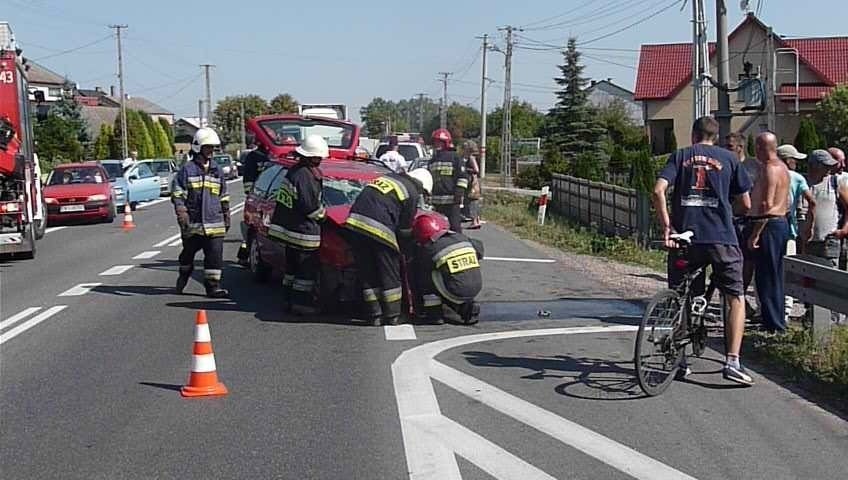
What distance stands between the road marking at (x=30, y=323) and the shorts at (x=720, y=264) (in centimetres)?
615

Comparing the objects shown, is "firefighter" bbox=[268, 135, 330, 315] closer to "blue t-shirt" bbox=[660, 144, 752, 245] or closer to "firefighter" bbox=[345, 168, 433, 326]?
"firefighter" bbox=[345, 168, 433, 326]

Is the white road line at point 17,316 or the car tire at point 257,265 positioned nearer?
the white road line at point 17,316

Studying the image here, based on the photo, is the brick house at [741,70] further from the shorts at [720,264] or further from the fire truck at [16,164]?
the shorts at [720,264]

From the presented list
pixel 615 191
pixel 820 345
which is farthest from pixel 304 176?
pixel 615 191

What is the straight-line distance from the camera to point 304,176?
11.2 meters

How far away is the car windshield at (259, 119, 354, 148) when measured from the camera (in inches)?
722

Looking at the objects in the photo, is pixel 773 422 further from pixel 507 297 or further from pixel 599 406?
pixel 507 297

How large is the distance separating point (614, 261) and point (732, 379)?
1046cm

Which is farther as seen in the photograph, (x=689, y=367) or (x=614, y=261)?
(x=614, y=261)

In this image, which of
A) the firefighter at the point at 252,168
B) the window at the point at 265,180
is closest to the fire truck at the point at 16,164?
the firefighter at the point at 252,168

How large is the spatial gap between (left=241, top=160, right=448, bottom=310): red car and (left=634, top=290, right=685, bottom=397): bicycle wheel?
Answer: 3.74m

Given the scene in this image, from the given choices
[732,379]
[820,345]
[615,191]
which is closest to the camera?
[732,379]

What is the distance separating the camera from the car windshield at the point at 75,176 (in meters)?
28.2

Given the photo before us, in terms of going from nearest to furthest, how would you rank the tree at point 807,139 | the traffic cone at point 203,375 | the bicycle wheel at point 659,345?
the bicycle wheel at point 659,345, the traffic cone at point 203,375, the tree at point 807,139
